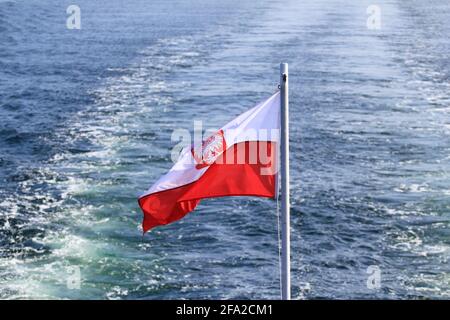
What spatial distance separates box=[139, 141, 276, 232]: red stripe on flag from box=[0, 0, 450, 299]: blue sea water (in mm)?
16269

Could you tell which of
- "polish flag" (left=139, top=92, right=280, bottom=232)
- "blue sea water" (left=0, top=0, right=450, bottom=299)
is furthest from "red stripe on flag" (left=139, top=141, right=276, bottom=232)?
"blue sea water" (left=0, top=0, right=450, bottom=299)

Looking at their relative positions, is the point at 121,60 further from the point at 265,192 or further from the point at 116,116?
the point at 265,192

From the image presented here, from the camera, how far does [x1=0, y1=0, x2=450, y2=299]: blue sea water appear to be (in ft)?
116

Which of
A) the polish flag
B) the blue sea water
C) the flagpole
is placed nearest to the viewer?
the flagpole

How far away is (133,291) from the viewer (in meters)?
33.1

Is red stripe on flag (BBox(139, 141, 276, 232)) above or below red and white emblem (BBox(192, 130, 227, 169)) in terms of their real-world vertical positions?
below

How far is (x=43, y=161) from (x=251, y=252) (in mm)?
17113

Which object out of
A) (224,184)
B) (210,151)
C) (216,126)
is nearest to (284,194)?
(224,184)

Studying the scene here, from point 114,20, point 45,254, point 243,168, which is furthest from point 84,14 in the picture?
point 243,168

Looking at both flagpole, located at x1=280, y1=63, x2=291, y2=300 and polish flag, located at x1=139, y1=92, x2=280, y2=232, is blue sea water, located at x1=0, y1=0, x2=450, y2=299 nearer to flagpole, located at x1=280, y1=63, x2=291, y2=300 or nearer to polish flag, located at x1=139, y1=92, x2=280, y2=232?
polish flag, located at x1=139, y1=92, x2=280, y2=232

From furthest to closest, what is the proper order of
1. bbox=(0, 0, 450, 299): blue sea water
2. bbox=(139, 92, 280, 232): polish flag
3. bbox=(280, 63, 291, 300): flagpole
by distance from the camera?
1. bbox=(0, 0, 450, 299): blue sea water
2. bbox=(139, 92, 280, 232): polish flag
3. bbox=(280, 63, 291, 300): flagpole

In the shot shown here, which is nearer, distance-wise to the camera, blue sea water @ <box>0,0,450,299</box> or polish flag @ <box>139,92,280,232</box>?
polish flag @ <box>139,92,280,232</box>

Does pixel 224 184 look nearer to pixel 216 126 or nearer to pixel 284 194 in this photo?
pixel 284 194

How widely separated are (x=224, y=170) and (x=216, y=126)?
134ft
